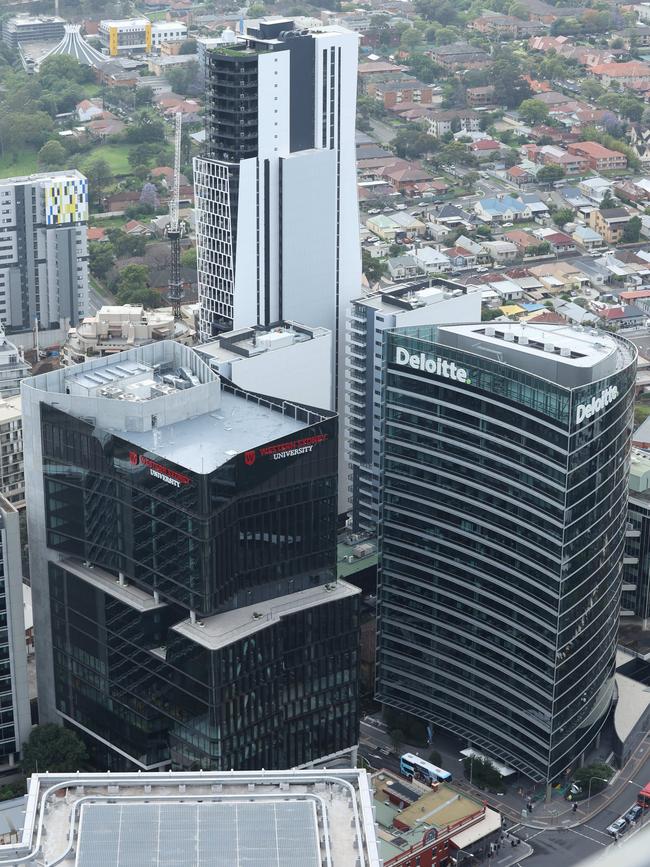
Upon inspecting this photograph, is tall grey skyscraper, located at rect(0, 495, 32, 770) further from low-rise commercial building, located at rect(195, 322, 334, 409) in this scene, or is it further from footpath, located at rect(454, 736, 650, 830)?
footpath, located at rect(454, 736, 650, 830)

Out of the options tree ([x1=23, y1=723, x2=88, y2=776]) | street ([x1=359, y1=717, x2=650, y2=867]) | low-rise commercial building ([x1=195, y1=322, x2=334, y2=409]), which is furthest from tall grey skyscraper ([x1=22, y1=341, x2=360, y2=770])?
low-rise commercial building ([x1=195, y1=322, x2=334, y2=409])

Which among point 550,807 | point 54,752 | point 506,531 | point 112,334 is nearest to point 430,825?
point 550,807

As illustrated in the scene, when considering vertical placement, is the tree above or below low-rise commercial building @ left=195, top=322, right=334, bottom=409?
below

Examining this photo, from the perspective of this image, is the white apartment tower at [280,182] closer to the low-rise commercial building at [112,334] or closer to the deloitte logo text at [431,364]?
the low-rise commercial building at [112,334]

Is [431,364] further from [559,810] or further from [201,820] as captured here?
[201,820]

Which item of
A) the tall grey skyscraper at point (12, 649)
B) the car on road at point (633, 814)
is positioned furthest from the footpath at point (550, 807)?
the tall grey skyscraper at point (12, 649)

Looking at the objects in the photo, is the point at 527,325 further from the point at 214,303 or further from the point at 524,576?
the point at 214,303
